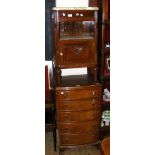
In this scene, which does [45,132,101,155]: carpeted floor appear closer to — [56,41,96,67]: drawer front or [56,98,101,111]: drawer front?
[56,98,101,111]: drawer front

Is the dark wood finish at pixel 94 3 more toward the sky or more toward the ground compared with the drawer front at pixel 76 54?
more toward the sky

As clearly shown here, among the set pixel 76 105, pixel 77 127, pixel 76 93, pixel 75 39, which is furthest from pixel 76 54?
pixel 77 127

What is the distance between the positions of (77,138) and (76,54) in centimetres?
88

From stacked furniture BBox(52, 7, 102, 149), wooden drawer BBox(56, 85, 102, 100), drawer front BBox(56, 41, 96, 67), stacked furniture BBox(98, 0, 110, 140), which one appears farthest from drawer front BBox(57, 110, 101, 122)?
drawer front BBox(56, 41, 96, 67)

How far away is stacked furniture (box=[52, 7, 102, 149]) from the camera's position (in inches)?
103

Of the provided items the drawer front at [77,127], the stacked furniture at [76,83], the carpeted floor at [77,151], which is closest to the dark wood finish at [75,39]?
the stacked furniture at [76,83]

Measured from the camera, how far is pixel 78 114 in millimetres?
2691

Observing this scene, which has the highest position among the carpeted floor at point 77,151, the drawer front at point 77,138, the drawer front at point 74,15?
the drawer front at point 74,15

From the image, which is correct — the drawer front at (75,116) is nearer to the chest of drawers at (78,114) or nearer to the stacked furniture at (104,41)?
the chest of drawers at (78,114)

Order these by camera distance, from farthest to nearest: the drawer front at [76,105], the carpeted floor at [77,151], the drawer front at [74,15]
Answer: the carpeted floor at [77,151], the drawer front at [76,105], the drawer front at [74,15]

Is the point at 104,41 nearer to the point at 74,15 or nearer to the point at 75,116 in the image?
the point at 74,15

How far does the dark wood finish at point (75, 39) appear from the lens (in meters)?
2.58

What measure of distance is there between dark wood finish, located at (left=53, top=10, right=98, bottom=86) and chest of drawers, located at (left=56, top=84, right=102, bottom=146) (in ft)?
0.63
